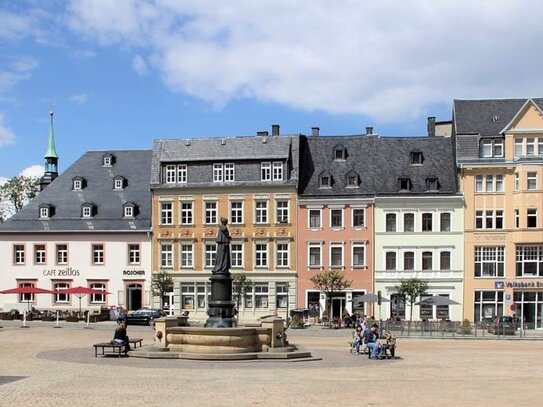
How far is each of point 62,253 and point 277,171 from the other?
1761cm

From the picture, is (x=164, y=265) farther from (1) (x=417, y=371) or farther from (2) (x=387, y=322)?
(1) (x=417, y=371)

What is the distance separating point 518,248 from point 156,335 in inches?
1408

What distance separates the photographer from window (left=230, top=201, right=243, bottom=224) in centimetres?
6588

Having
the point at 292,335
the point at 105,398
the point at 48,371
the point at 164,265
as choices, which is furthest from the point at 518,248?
the point at 105,398

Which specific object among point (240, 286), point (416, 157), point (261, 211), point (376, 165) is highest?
point (416, 157)

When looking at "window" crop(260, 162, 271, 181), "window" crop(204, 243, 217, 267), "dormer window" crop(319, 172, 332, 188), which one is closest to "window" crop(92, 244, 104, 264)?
"window" crop(204, 243, 217, 267)

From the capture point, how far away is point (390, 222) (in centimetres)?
6362

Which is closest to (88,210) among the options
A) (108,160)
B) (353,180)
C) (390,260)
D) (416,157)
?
(108,160)

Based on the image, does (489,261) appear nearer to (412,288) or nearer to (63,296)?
(412,288)

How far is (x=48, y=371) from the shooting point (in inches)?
1001

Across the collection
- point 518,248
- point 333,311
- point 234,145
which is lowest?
point 333,311

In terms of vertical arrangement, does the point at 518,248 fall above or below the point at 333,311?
above

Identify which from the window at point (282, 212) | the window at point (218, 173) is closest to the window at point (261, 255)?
the window at point (282, 212)

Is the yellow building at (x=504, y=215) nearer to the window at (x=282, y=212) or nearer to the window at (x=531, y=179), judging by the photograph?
the window at (x=531, y=179)
